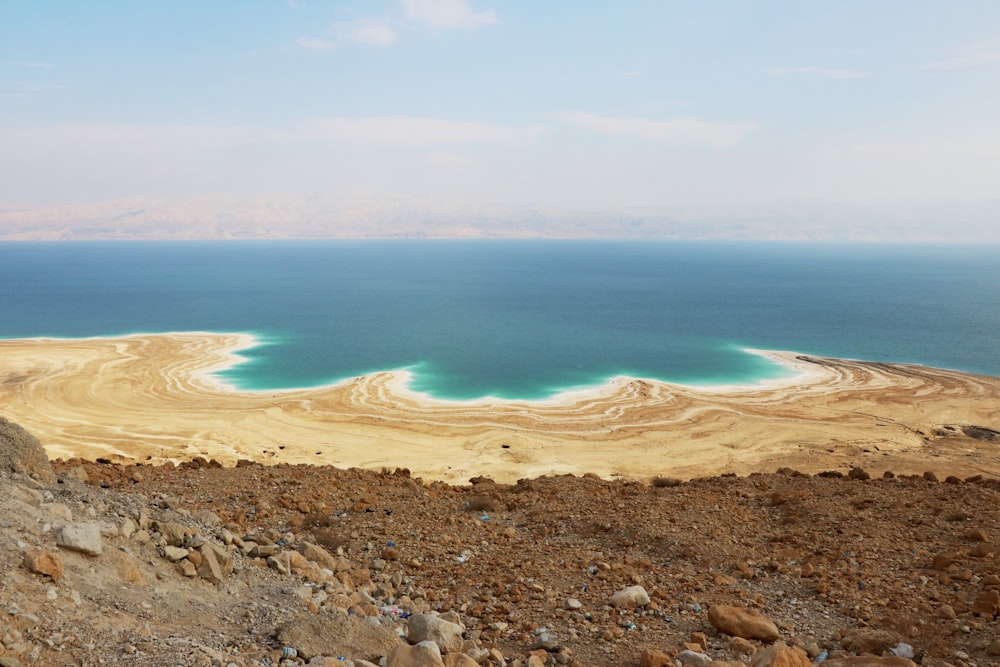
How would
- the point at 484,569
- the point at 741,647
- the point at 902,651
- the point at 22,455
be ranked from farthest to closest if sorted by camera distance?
the point at 484,569 < the point at 22,455 < the point at 741,647 < the point at 902,651

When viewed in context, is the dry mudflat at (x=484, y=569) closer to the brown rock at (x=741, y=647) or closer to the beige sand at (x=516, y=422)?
the brown rock at (x=741, y=647)

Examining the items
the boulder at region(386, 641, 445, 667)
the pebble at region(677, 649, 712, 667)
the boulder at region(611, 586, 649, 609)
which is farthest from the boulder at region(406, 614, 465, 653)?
the pebble at region(677, 649, 712, 667)

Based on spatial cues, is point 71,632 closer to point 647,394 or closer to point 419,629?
point 419,629

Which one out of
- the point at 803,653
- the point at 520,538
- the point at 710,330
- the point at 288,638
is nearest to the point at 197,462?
the point at 520,538

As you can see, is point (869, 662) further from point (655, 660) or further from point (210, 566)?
point (210, 566)

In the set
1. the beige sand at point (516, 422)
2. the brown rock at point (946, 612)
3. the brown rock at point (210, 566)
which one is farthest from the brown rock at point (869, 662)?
the beige sand at point (516, 422)

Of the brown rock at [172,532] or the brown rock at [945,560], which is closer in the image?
the brown rock at [172,532]

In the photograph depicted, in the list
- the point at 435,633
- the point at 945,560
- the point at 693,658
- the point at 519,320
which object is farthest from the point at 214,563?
the point at 519,320

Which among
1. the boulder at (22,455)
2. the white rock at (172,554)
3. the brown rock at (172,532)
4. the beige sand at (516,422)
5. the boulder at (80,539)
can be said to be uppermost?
the boulder at (22,455)
